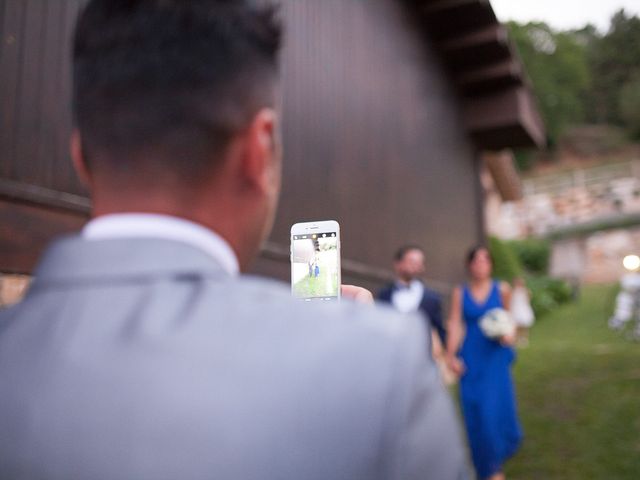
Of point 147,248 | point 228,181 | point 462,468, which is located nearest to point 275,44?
point 228,181

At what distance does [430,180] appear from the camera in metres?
10.2

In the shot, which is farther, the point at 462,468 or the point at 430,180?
the point at 430,180

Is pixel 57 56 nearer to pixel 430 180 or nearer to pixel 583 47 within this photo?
pixel 430 180

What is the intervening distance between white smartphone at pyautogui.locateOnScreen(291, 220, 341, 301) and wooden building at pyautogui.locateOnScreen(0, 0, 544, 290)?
2.38 m

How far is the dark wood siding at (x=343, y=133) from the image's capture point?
354 cm

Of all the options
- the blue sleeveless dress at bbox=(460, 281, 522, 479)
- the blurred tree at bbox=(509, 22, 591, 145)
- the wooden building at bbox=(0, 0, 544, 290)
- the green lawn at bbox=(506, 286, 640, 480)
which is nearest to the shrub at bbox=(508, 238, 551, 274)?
the wooden building at bbox=(0, 0, 544, 290)

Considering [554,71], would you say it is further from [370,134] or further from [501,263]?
[370,134]

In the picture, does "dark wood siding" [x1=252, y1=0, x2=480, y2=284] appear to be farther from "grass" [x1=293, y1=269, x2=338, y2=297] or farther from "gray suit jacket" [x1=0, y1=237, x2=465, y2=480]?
"gray suit jacket" [x1=0, y1=237, x2=465, y2=480]

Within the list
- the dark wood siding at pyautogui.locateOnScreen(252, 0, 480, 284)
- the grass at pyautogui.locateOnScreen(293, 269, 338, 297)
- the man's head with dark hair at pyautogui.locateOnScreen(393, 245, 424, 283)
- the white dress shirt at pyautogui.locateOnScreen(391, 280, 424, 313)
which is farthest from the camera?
the dark wood siding at pyautogui.locateOnScreen(252, 0, 480, 284)

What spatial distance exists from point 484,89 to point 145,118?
1141 cm

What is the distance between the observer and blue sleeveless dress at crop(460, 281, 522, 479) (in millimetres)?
5371

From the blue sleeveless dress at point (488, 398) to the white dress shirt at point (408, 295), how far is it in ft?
2.28

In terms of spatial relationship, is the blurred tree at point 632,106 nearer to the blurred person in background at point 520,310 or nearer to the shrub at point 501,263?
the shrub at point 501,263

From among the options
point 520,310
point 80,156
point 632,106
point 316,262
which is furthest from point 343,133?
point 632,106
